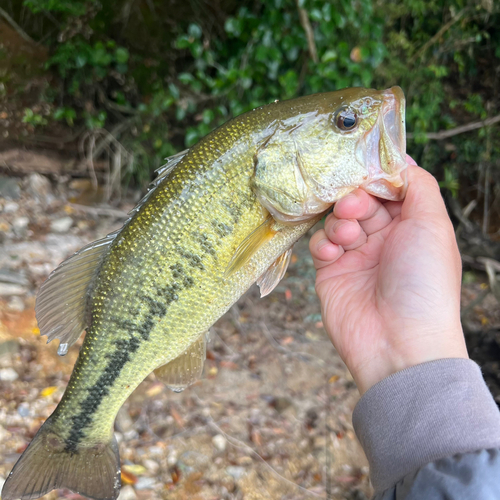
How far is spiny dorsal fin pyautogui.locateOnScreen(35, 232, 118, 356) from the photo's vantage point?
5.09 ft

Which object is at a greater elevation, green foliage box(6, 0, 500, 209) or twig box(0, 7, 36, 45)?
twig box(0, 7, 36, 45)

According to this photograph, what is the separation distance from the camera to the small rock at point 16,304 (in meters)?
3.05

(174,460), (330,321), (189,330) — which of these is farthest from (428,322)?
(174,460)

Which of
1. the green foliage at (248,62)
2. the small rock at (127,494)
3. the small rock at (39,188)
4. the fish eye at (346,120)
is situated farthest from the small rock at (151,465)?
the small rock at (39,188)

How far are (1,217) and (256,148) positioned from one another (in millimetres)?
3410

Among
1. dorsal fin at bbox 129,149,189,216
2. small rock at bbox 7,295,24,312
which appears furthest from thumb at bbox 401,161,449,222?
small rock at bbox 7,295,24,312

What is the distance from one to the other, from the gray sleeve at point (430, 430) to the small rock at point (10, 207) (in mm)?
3918

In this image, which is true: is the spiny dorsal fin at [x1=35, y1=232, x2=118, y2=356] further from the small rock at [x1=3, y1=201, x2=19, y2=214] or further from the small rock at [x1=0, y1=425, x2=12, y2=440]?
the small rock at [x1=3, y1=201, x2=19, y2=214]

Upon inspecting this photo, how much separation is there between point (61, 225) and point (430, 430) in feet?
12.5

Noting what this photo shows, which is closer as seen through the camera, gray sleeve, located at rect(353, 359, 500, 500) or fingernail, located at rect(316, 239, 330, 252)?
gray sleeve, located at rect(353, 359, 500, 500)

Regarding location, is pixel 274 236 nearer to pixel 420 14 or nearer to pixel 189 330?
pixel 189 330

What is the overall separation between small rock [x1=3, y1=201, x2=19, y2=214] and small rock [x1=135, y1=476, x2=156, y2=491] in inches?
116

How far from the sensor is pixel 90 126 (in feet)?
14.3

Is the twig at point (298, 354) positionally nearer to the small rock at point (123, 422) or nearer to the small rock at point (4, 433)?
the small rock at point (123, 422)
